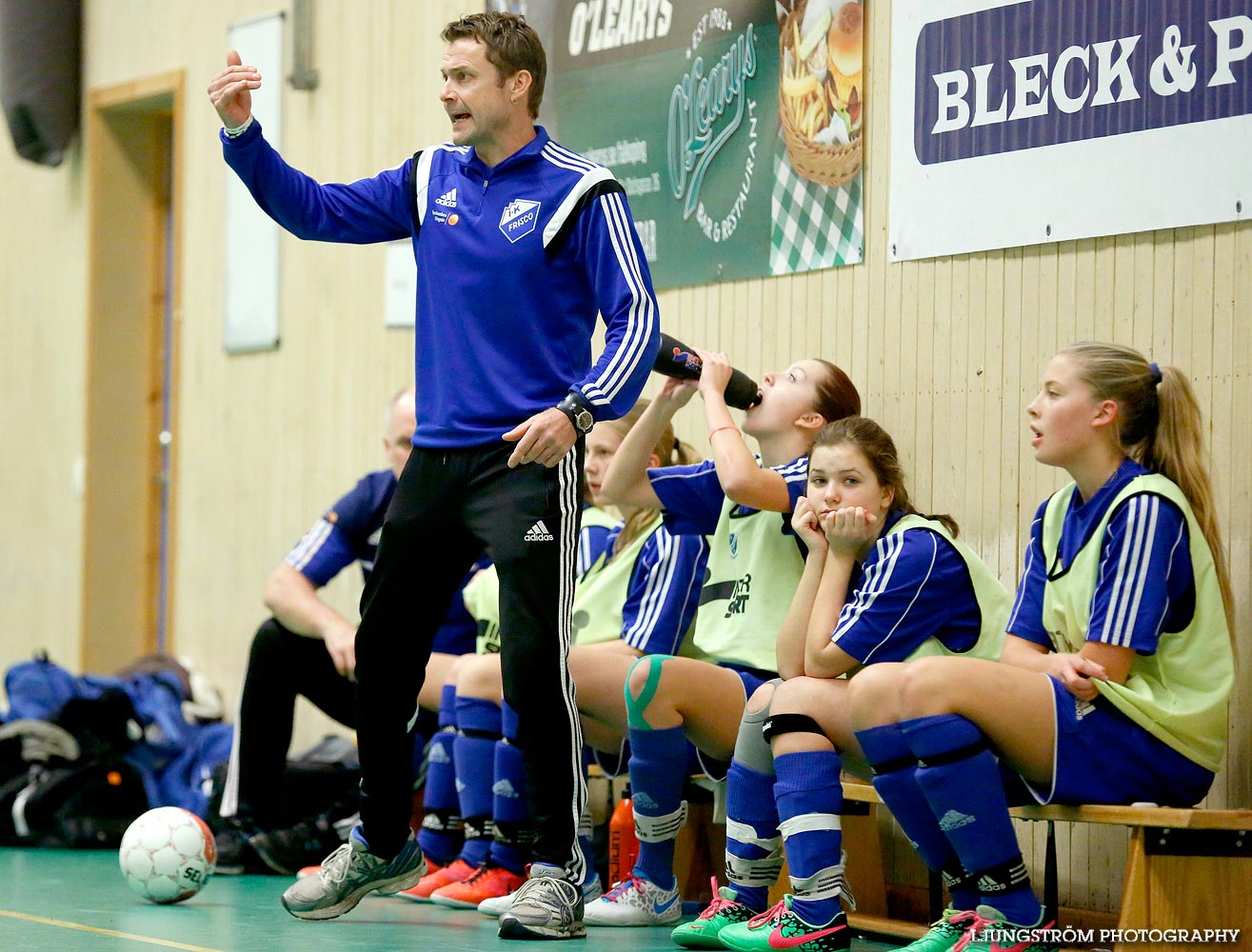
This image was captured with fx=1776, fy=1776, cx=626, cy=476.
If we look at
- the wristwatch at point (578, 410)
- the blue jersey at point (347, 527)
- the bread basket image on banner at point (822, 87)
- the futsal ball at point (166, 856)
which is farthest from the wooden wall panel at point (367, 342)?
the futsal ball at point (166, 856)

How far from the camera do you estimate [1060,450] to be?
3.45 metres

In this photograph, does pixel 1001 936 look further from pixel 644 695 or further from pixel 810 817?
pixel 644 695

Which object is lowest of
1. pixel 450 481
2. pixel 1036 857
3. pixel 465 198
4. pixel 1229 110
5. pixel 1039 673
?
pixel 1036 857

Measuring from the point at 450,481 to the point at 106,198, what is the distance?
4.93 m

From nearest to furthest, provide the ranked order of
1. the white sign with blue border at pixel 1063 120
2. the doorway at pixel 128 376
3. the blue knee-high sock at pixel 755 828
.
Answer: the blue knee-high sock at pixel 755 828 → the white sign with blue border at pixel 1063 120 → the doorway at pixel 128 376

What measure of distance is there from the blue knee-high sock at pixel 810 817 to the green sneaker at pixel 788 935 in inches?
0.6

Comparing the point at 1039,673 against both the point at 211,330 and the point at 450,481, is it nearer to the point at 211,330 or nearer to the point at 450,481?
the point at 450,481

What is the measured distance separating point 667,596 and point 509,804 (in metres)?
0.65

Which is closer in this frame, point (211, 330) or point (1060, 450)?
point (1060, 450)

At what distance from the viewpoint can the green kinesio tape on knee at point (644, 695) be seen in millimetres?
3822

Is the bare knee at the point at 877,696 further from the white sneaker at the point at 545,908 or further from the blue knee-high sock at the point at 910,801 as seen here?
the white sneaker at the point at 545,908

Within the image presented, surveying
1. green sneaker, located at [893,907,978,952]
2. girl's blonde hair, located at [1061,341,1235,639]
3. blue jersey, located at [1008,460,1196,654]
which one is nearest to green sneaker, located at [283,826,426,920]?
green sneaker, located at [893,907,978,952]

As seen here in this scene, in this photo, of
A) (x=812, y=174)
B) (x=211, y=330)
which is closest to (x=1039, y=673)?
(x=812, y=174)

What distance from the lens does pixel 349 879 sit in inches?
145
